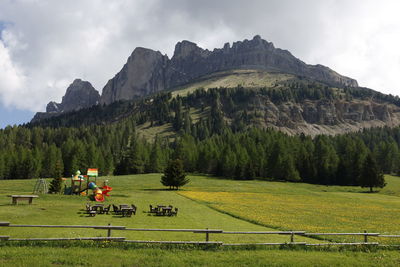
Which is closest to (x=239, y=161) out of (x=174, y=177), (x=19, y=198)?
Answer: (x=174, y=177)

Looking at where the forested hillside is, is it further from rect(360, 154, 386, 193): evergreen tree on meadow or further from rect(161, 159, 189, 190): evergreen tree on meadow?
rect(161, 159, 189, 190): evergreen tree on meadow

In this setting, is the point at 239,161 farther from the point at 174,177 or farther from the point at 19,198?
the point at 19,198

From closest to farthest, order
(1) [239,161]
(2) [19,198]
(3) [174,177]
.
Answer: (2) [19,198]
(3) [174,177]
(1) [239,161]

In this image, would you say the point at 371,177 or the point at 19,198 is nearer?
the point at 19,198

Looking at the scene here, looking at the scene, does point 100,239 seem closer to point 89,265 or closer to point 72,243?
point 72,243

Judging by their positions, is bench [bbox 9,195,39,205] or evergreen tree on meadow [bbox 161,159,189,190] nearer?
bench [bbox 9,195,39,205]

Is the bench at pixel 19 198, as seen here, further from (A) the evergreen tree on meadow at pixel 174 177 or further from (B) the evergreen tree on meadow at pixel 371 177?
(B) the evergreen tree on meadow at pixel 371 177

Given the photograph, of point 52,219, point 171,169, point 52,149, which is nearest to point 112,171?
point 52,149

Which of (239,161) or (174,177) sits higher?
(239,161)

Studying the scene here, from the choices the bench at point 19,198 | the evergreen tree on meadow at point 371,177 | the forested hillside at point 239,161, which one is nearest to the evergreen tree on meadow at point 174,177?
the forested hillside at point 239,161

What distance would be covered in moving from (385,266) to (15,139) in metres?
186

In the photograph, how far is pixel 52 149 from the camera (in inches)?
4523

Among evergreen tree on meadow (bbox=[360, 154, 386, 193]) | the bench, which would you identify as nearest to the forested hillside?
evergreen tree on meadow (bbox=[360, 154, 386, 193])

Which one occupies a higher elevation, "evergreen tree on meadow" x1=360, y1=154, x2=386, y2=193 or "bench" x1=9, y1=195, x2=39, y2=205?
"evergreen tree on meadow" x1=360, y1=154, x2=386, y2=193
